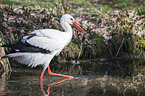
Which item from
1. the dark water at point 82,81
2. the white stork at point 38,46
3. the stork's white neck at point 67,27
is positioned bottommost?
the dark water at point 82,81

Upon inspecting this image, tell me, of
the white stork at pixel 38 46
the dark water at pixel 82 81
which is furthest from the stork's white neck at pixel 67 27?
the dark water at pixel 82 81

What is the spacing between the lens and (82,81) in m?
8.02

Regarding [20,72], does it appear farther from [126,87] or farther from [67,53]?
[126,87]

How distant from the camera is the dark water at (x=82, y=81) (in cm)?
686

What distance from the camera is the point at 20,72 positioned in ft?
30.5

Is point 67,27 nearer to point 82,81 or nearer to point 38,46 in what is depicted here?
point 38,46

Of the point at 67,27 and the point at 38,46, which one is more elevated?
the point at 67,27

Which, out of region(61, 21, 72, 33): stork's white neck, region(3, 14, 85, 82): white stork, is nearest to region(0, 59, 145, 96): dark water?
region(3, 14, 85, 82): white stork

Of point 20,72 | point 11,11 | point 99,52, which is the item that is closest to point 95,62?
point 99,52

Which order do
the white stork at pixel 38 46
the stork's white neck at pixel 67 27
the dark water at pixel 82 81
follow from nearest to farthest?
the dark water at pixel 82 81, the white stork at pixel 38 46, the stork's white neck at pixel 67 27

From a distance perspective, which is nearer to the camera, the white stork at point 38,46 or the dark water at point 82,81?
the dark water at point 82,81

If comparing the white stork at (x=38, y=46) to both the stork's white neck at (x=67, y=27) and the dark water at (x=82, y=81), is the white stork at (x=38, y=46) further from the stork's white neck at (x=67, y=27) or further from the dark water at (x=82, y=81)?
the dark water at (x=82, y=81)

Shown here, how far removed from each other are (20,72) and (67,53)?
7.74 ft

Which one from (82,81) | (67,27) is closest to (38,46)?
(67,27)
